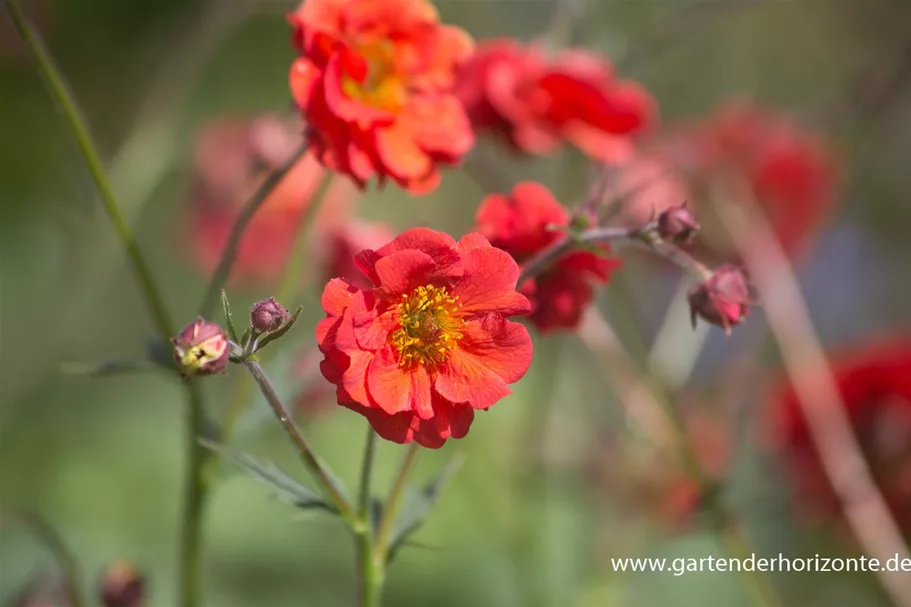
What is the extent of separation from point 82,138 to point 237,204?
0.73 meters

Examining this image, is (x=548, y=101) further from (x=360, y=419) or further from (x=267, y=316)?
(x=360, y=419)

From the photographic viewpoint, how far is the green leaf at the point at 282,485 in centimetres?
62

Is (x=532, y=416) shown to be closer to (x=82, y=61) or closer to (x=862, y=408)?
(x=862, y=408)

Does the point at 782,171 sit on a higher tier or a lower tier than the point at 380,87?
lower

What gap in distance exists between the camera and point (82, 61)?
2.22 m

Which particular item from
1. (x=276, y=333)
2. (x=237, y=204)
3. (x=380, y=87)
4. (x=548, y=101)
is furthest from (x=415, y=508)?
(x=237, y=204)

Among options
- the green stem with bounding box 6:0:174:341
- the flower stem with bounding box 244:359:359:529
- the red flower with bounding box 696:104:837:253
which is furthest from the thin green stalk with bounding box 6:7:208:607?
the red flower with bounding box 696:104:837:253

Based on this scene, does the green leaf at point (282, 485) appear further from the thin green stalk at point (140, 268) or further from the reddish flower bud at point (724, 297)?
the reddish flower bud at point (724, 297)

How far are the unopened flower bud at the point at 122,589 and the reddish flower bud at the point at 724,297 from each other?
0.54 m

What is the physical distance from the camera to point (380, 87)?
79 centimetres

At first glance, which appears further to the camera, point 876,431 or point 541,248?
point 876,431

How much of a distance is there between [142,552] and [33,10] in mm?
932

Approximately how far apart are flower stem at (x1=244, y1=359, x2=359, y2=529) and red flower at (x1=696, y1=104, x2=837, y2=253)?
990mm

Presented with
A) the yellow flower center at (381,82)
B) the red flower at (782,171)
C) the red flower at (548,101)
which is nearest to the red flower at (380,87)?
the yellow flower center at (381,82)
